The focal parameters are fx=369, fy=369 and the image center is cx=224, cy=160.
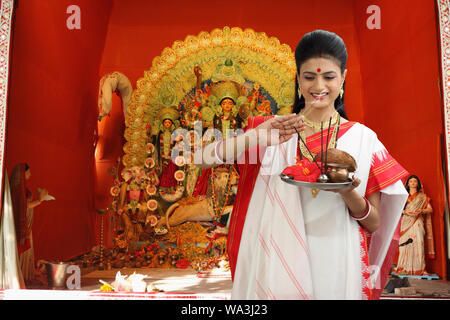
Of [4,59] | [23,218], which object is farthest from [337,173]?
[23,218]

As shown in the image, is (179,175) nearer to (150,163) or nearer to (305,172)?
(150,163)

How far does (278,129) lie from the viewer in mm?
1089

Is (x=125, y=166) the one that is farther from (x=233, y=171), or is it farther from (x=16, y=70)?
(x=16, y=70)

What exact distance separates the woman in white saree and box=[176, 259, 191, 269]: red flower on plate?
3510 millimetres

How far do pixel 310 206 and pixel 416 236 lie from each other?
3266mm

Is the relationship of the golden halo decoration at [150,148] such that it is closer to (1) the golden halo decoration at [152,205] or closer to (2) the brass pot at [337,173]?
(1) the golden halo decoration at [152,205]

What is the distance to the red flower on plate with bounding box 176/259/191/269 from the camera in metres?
4.51

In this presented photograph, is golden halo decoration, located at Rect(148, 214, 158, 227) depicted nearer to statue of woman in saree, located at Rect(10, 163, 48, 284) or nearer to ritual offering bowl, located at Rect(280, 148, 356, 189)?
statue of woman in saree, located at Rect(10, 163, 48, 284)

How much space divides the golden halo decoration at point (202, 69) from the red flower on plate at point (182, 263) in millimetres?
1454

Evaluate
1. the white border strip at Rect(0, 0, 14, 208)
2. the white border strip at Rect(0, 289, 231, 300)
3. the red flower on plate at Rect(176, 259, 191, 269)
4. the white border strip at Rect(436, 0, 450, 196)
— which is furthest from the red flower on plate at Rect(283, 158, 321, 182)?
the red flower on plate at Rect(176, 259, 191, 269)

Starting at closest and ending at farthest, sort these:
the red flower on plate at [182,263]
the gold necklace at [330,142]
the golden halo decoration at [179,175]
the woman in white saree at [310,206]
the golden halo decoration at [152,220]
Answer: the woman in white saree at [310,206] < the gold necklace at [330,142] < the red flower on plate at [182,263] < the golden halo decoration at [152,220] < the golden halo decoration at [179,175]

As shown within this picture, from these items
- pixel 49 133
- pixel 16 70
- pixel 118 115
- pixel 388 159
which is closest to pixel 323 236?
pixel 388 159

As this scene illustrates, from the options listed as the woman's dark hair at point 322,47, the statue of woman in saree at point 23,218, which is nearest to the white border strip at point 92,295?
the statue of woman in saree at point 23,218

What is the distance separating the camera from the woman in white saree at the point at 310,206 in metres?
1.08
